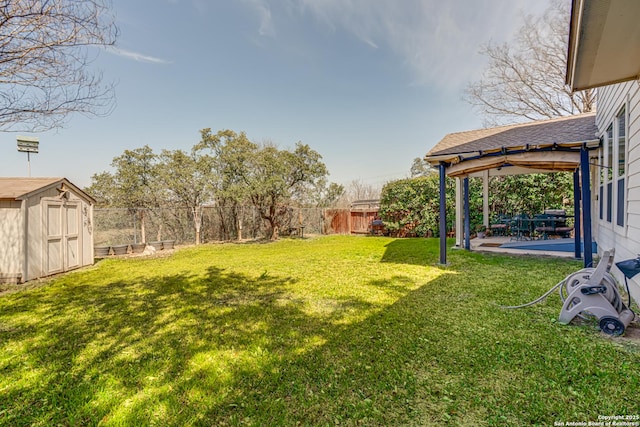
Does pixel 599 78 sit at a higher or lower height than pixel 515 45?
lower

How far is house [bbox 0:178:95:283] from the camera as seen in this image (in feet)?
20.4

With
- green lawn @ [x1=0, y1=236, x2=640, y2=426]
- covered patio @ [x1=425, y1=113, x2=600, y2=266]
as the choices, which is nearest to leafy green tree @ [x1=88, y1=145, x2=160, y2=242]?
green lawn @ [x1=0, y1=236, x2=640, y2=426]

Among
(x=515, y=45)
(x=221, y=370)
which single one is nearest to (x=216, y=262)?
(x=221, y=370)

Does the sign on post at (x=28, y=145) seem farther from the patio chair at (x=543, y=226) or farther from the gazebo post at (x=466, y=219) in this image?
the patio chair at (x=543, y=226)

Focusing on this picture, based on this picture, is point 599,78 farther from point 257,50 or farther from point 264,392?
point 257,50

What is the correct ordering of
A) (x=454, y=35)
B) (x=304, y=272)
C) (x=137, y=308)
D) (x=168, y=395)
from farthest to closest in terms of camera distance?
1. (x=454, y=35)
2. (x=304, y=272)
3. (x=137, y=308)
4. (x=168, y=395)

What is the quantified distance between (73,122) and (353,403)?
572 centimetres

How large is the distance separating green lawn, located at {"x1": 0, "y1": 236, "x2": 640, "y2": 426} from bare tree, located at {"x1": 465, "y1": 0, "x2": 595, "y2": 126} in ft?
47.1

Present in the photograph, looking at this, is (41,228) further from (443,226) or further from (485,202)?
(485,202)

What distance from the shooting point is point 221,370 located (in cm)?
253

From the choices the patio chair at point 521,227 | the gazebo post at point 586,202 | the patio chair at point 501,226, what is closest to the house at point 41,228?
the gazebo post at point 586,202

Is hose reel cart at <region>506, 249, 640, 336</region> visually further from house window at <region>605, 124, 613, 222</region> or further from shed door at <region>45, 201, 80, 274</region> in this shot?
shed door at <region>45, 201, 80, 274</region>

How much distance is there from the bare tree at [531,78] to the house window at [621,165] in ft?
37.1

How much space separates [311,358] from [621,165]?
5.56 m
